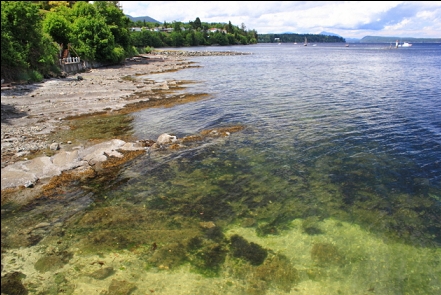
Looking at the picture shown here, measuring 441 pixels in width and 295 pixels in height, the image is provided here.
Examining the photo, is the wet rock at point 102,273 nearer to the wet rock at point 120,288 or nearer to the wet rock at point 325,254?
the wet rock at point 120,288

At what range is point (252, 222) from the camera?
11320mm

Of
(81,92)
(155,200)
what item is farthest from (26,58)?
(155,200)

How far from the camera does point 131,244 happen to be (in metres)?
10.0

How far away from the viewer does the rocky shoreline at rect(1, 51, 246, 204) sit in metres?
14.5

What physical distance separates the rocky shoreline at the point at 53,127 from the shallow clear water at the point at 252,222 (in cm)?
187

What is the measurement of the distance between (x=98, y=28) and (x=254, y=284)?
6937cm

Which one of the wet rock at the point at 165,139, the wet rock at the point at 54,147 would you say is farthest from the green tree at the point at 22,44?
the wet rock at the point at 165,139

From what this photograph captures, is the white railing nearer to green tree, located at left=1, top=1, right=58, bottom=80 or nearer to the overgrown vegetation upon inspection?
the overgrown vegetation

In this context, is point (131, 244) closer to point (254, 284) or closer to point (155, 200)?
point (155, 200)

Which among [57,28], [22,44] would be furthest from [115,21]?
[22,44]

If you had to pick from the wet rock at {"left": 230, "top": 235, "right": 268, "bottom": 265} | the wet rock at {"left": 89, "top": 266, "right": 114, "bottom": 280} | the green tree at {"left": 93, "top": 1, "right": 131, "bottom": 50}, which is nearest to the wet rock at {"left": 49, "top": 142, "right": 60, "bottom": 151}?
the wet rock at {"left": 89, "top": 266, "right": 114, "bottom": 280}

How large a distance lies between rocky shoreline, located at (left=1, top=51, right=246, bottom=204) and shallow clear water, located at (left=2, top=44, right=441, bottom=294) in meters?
1.87

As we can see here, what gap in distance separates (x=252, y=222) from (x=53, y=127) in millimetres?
16541

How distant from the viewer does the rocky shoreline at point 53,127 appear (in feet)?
47.5
